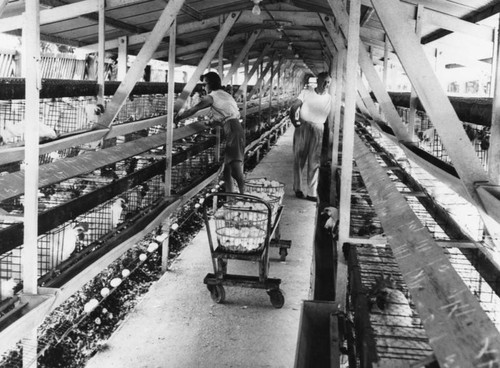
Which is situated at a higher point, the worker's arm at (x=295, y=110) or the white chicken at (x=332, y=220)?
the worker's arm at (x=295, y=110)

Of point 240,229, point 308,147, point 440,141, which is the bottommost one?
point 240,229

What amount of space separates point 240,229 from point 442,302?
10.9 feet

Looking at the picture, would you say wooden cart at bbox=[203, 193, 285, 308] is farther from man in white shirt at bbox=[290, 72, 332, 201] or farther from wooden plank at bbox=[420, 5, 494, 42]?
man in white shirt at bbox=[290, 72, 332, 201]

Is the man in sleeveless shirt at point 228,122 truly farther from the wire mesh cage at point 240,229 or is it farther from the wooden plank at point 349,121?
the wooden plank at point 349,121

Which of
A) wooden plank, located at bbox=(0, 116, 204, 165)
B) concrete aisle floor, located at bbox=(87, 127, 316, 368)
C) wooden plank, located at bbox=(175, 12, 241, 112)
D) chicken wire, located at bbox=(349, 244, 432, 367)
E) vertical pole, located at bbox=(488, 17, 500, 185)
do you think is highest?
wooden plank, located at bbox=(175, 12, 241, 112)

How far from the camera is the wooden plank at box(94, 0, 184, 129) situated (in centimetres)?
393

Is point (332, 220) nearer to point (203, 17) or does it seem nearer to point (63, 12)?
point (63, 12)

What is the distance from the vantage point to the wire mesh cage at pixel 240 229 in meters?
4.15

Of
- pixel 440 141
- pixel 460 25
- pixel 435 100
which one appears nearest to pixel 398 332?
pixel 435 100

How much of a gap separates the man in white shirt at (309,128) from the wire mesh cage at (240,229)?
3539mm

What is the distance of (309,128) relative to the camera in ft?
25.2

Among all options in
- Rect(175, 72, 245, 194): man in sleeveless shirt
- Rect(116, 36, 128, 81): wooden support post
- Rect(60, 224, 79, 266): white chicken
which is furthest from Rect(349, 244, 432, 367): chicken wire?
Rect(116, 36, 128, 81): wooden support post

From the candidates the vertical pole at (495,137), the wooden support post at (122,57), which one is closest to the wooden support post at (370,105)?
the wooden support post at (122,57)

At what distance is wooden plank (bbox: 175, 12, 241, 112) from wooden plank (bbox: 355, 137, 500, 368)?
4.42 m
